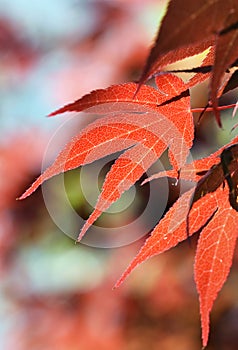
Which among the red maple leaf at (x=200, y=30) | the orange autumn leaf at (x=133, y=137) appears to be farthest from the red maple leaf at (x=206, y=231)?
the red maple leaf at (x=200, y=30)

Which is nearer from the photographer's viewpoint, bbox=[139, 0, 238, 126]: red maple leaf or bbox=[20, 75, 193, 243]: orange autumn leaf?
bbox=[139, 0, 238, 126]: red maple leaf

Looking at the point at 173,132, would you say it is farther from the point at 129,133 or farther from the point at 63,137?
the point at 63,137

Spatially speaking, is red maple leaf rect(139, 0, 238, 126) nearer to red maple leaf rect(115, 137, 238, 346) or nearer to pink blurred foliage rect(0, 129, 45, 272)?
red maple leaf rect(115, 137, 238, 346)

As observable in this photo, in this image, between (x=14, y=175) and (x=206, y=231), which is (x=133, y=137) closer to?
(x=206, y=231)

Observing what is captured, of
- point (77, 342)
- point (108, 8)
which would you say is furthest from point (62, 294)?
point (108, 8)

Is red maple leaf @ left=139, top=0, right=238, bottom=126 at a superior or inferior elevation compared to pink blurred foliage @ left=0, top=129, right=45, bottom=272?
superior

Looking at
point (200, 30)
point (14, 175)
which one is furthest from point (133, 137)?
point (14, 175)

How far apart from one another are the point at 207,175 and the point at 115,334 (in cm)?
259

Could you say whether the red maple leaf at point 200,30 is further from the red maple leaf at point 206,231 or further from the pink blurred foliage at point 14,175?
the pink blurred foliage at point 14,175

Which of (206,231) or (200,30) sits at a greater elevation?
(200,30)

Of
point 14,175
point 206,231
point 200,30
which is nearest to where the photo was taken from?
point 200,30

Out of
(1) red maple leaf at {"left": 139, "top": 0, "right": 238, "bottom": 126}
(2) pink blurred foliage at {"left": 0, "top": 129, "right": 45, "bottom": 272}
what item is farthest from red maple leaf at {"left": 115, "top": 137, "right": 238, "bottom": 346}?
(2) pink blurred foliage at {"left": 0, "top": 129, "right": 45, "bottom": 272}

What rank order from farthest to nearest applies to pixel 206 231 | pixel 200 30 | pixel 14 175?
pixel 14 175, pixel 206 231, pixel 200 30

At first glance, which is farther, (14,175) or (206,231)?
(14,175)
